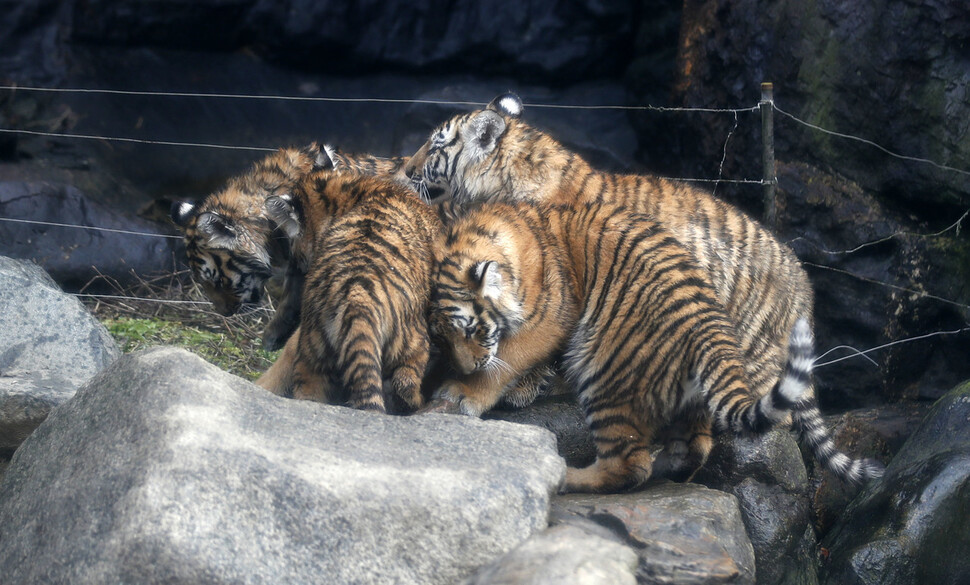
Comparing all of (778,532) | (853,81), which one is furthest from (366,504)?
(853,81)

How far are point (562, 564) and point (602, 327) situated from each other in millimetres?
1709

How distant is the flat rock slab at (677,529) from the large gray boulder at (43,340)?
2.44 metres

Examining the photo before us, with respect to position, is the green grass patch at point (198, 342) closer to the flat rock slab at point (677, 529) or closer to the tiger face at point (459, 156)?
the tiger face at point (459, 156)

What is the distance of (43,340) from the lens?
478cm

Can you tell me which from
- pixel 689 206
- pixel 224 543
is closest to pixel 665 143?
pixel 689 206

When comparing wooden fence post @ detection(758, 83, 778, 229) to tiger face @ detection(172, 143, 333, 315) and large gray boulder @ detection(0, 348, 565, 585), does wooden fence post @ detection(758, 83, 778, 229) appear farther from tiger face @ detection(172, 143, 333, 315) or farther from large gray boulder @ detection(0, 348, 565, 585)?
large gray boulder @ detection(0, 348, 565, 585)

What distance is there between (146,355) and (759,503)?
2.72 metres

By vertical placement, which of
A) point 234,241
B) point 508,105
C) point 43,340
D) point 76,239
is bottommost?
point 76,239

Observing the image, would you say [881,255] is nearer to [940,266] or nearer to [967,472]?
[940,266]

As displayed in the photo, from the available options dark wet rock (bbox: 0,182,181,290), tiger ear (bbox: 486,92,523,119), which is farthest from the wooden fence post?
dark wet rock (bbox: 0,182,181,290)

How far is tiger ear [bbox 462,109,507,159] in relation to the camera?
5.39 metres

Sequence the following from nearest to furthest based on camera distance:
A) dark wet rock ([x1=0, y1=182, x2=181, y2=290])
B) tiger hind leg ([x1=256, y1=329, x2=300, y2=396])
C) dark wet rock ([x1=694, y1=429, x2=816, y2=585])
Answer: dark wet rock ([x1=694, y1=429, x2=816, y2=585])
tiger hind leg ([x1=256, y1=329, x2=300, y2=396])
dark wet rock ([x1=0, y1=182, x2=181, y2=290])

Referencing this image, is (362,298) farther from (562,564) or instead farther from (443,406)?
(562,564)

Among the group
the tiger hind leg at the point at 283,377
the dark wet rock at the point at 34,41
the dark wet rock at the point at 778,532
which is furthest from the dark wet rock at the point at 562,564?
the dark wet rock at the point at 34,41
